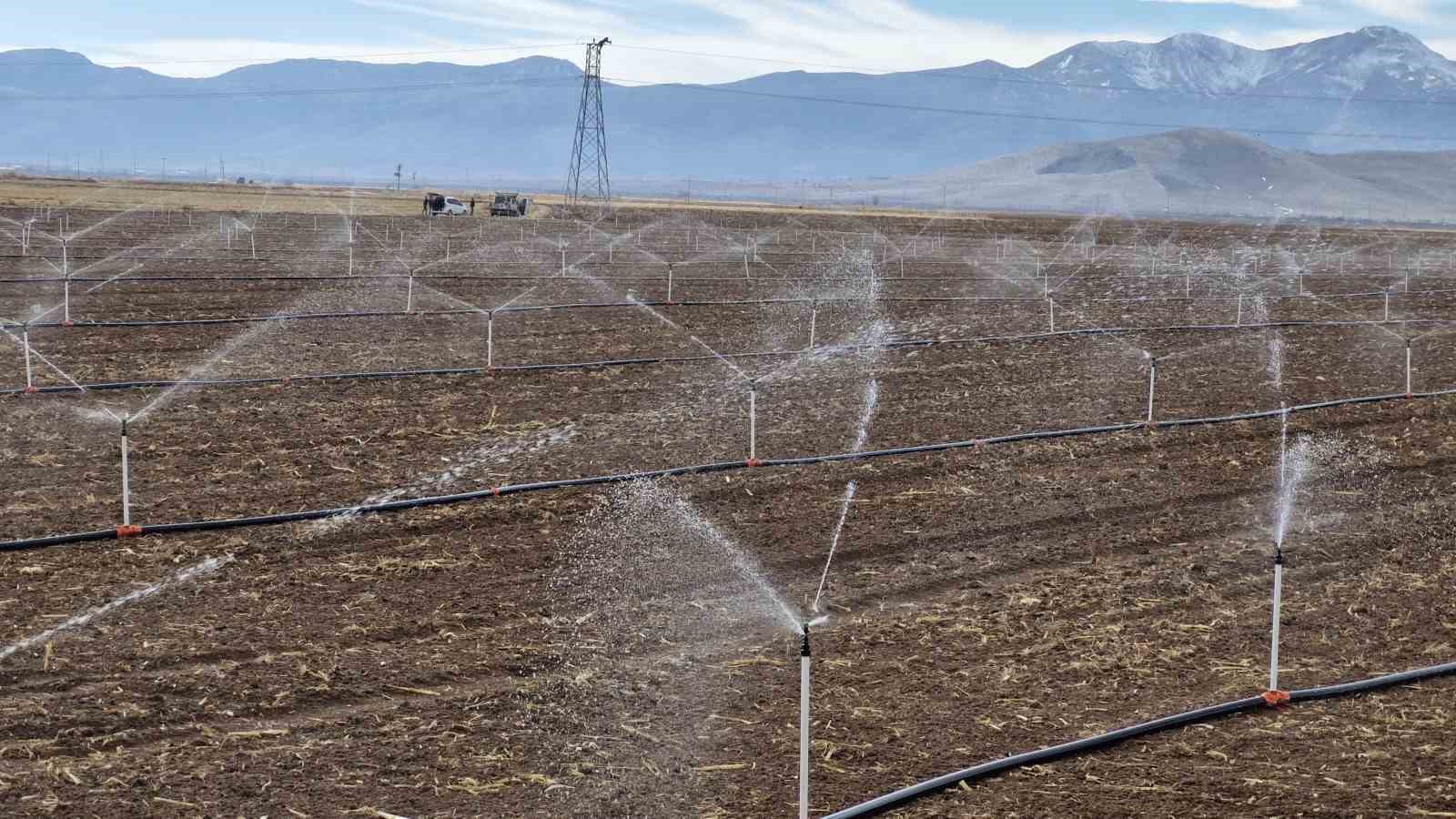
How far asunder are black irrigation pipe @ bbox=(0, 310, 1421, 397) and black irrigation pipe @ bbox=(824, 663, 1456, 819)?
1204 cm

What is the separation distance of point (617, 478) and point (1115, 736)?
6.49m

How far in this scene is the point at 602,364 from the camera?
786 inches

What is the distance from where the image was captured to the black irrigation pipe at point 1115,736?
7.07 metres

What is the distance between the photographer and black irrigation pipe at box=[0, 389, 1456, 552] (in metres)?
11.2

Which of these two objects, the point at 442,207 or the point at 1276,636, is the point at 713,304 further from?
the point at 442,207

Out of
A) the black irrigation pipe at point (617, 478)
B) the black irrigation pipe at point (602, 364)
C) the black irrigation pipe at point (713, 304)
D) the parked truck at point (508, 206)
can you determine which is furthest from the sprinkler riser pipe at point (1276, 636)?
the parked truck at point (508, 206)

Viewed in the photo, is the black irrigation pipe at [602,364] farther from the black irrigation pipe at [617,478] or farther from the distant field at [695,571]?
the black irrigation pipe at [617,478]

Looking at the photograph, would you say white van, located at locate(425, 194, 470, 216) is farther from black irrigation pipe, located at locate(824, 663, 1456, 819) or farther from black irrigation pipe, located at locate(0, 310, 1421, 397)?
black irrigation pipe, located at locate(824, 663, 1456, 819)

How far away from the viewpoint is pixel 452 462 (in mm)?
14039

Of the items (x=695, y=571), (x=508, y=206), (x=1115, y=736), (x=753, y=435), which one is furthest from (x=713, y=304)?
(x=508, y=206)

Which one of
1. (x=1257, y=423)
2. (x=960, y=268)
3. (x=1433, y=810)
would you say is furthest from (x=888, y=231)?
(x=1433, y=810)

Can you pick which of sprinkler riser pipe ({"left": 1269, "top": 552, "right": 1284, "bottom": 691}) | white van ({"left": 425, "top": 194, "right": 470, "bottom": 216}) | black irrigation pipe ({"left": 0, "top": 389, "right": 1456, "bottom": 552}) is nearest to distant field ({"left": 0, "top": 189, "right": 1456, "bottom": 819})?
black irrigation pipe ({"left": 0, "top": 389, "right": 1456, "bottom": 552})

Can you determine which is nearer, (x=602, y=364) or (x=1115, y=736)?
(x=1115, y=736)

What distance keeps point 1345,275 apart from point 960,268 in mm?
11629
